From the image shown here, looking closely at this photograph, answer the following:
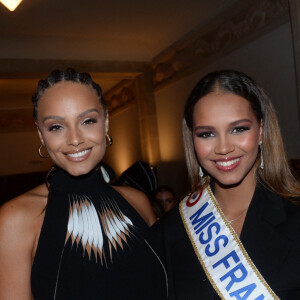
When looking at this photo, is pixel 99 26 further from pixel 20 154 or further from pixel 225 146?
pixel 20 154

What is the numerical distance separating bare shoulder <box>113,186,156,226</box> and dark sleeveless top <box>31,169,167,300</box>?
0.07 meters

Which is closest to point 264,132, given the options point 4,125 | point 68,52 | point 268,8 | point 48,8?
point 268,8

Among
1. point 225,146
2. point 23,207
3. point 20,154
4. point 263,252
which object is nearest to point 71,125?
point 23,207

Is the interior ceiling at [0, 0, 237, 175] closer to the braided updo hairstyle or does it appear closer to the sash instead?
the braided updo hairstyle

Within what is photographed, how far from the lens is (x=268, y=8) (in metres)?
4.45

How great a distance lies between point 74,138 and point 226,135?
22.3 inches

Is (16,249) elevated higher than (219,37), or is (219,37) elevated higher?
(219,37)

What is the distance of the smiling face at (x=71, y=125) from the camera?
1.46m

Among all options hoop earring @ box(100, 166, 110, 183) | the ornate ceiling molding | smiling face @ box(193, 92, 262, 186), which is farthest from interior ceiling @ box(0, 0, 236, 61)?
smiling face @ box(193, 92, 262, 186)

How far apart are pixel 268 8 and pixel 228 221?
352 centimetres

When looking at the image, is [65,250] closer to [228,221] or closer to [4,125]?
[228,221]

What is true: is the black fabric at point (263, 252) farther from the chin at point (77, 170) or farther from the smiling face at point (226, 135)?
the chin at point (77, 170)

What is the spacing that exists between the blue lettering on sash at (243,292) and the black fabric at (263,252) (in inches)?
3.1

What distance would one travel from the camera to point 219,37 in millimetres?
5414
